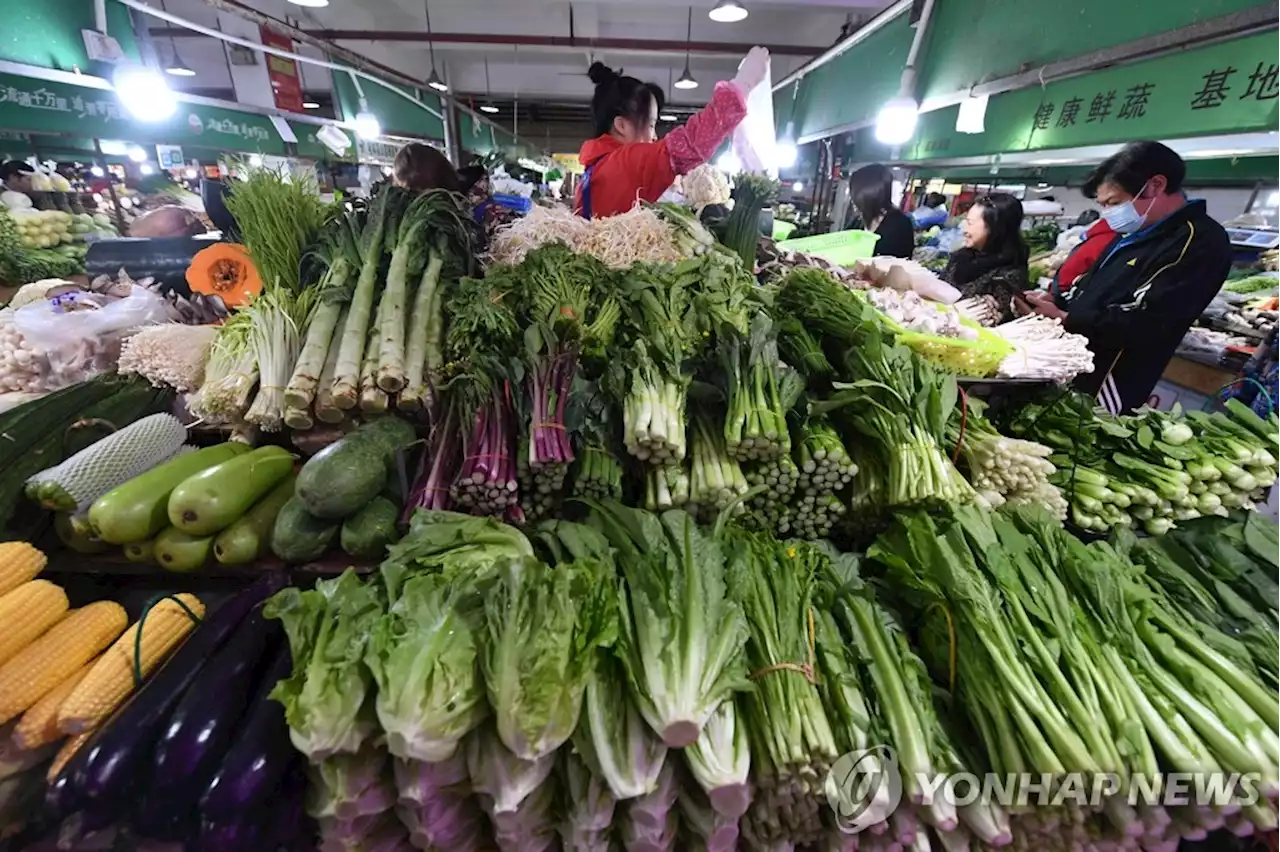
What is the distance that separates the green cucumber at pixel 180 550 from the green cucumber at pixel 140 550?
0.07 feet

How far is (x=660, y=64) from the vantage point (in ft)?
56.8

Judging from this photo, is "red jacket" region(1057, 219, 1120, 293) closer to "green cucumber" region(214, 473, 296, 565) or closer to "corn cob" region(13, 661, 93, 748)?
"green cucumber" region(214, 473, 296, 565)

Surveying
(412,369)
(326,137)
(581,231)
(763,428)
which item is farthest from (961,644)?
(326,137)

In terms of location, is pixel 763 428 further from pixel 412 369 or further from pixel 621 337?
pixel 412 369

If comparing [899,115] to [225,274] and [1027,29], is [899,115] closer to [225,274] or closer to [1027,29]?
[1027,29]

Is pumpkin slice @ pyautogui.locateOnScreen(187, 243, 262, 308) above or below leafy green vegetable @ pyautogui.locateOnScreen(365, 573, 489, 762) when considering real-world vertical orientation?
above

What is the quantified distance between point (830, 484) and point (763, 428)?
1.16 feet

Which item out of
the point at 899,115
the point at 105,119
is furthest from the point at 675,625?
the point at 105,119

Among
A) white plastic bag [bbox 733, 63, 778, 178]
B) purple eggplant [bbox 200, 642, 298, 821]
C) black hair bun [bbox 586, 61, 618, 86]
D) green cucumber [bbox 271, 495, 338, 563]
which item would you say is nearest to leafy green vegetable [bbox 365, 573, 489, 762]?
purple eggplant [bbox 200, 642, 298, 821]

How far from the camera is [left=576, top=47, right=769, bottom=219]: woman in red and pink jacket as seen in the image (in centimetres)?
349

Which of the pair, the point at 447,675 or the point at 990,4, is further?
the point at 990,4

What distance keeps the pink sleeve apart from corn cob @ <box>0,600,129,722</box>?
11.7 feet

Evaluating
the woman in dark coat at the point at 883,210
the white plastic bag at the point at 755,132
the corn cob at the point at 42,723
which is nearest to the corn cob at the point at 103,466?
the corn cob at the point at 42,723

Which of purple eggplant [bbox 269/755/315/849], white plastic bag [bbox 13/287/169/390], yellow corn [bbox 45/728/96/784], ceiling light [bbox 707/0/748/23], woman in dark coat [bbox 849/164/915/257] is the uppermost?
ceiling light [bbox 707/0/748/23]
